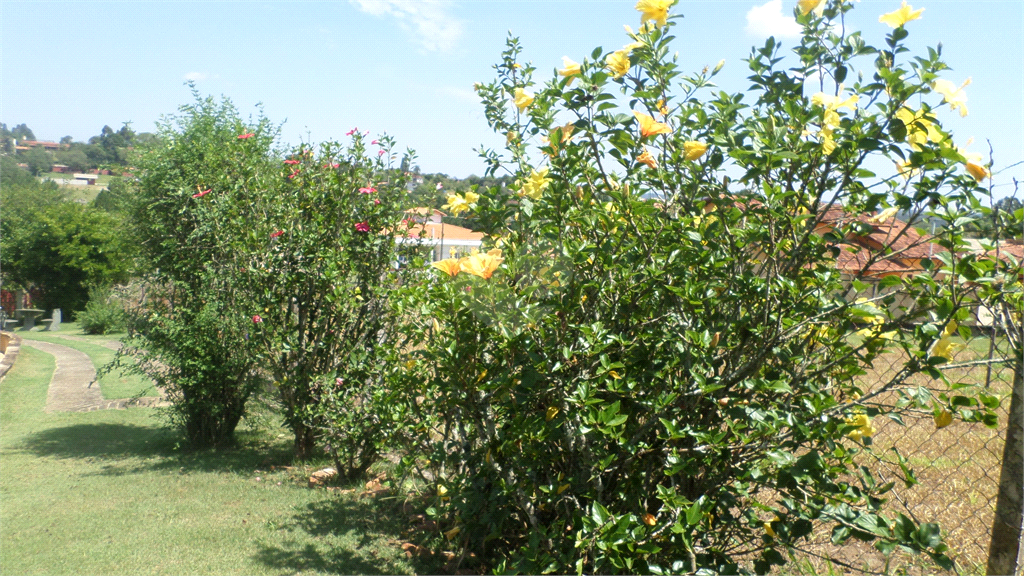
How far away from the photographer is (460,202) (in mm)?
2410

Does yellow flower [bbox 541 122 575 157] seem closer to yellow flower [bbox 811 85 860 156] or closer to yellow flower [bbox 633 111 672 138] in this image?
yellow flower [bbox 633 111 672 138]

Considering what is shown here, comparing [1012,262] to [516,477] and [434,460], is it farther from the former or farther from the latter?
[434,460]

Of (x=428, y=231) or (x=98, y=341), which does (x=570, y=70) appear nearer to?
(x=428, y=231)

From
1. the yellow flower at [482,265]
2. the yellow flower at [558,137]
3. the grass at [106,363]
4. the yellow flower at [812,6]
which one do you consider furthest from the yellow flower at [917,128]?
the grass at [106,363]

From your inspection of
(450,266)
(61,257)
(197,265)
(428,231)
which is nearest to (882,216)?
(450,266)

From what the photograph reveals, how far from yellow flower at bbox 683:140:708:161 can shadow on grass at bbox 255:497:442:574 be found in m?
2.13

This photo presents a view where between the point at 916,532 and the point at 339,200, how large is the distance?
3.95 metres

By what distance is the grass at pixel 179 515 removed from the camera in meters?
3.17

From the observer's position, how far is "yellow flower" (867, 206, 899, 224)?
1.95 m

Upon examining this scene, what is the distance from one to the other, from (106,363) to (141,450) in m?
8.22

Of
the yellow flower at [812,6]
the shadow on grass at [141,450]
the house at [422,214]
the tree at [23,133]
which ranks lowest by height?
the shadow on grass at [141,450]

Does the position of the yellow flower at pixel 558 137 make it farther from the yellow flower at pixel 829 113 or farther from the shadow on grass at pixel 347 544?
the shadow on grass at pixel 347 544

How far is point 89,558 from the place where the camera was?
10.7 feet

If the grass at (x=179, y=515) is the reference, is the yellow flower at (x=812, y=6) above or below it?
above
